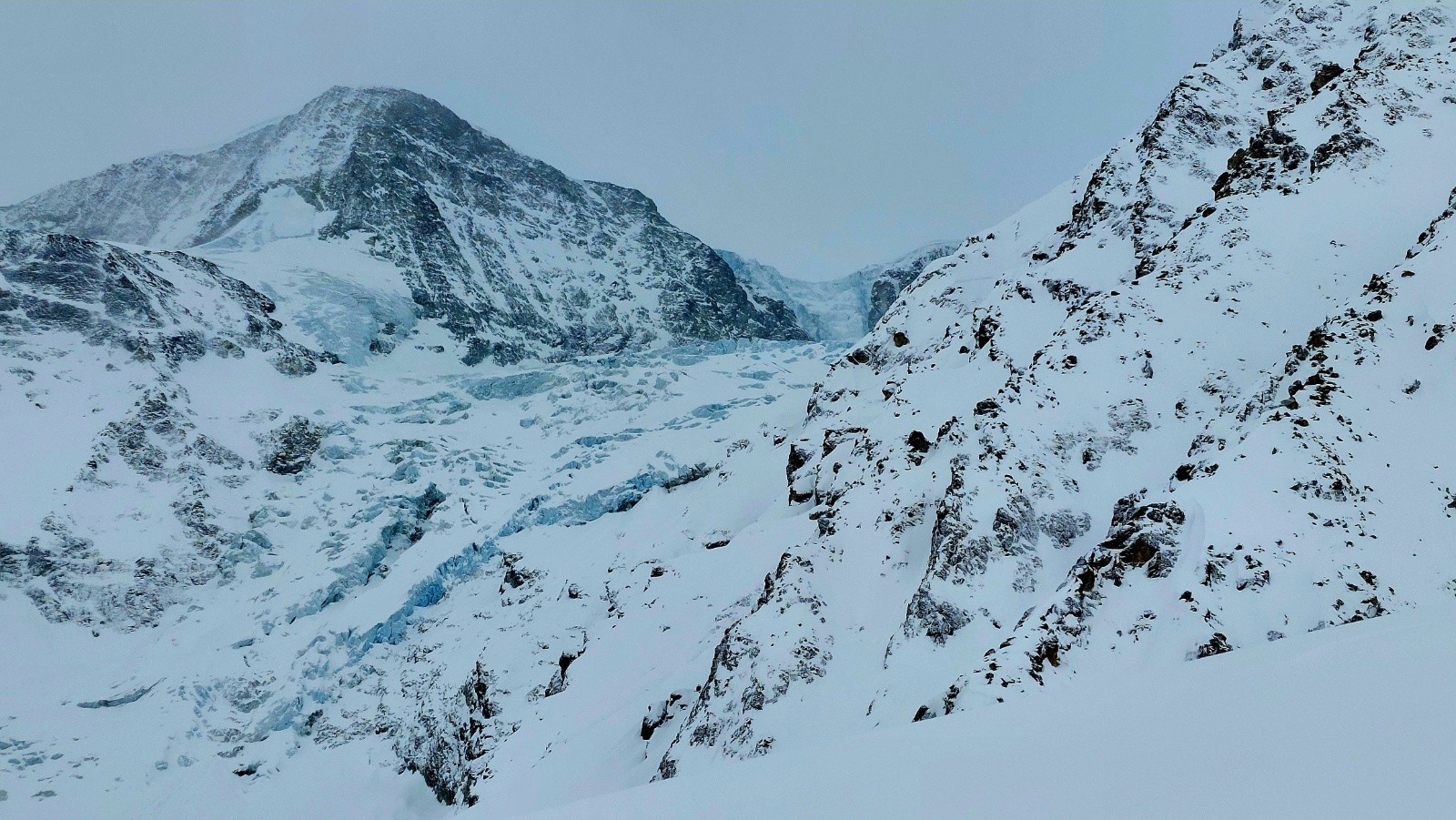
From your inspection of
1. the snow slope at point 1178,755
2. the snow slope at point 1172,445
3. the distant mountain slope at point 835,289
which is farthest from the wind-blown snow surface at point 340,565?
the distant mountain slope at point 835,289

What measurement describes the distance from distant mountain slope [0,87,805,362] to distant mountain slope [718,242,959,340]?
1731 centimetres

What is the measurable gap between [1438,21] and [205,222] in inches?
6293

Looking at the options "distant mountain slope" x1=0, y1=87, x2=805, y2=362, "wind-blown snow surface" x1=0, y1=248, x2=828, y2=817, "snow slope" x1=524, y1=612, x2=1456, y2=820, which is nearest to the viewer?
"snow slope" x1=524, y1=612, x2=1456, y2=820

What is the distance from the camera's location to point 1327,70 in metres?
29.7

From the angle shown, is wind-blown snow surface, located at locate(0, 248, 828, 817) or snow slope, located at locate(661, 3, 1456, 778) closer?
snow slope, located at locate(661, 3, 1456, 778)

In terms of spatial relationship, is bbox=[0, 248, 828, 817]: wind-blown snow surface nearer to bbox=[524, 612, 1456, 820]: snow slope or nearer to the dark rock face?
the dark rock face

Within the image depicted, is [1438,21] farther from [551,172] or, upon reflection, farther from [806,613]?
[551,172]

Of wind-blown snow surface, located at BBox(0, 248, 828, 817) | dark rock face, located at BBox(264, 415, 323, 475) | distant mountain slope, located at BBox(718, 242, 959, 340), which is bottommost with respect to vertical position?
wind-blown snow surface, located at BBox(0, 248, 828, 817)

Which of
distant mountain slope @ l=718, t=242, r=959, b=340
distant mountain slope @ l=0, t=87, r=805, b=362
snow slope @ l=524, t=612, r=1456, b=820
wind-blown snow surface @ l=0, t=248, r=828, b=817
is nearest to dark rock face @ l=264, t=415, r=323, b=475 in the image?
wind-blown snow surface @ l=0, t=248, r=828, b=817

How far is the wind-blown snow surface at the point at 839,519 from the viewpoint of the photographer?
1203 cm

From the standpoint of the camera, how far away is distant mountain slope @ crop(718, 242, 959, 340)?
15500 centimetres

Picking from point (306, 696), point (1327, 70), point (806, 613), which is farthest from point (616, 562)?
point (1327, 70)

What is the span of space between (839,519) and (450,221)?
123 meters

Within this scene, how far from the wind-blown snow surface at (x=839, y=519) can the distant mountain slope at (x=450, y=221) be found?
38.6 metres
